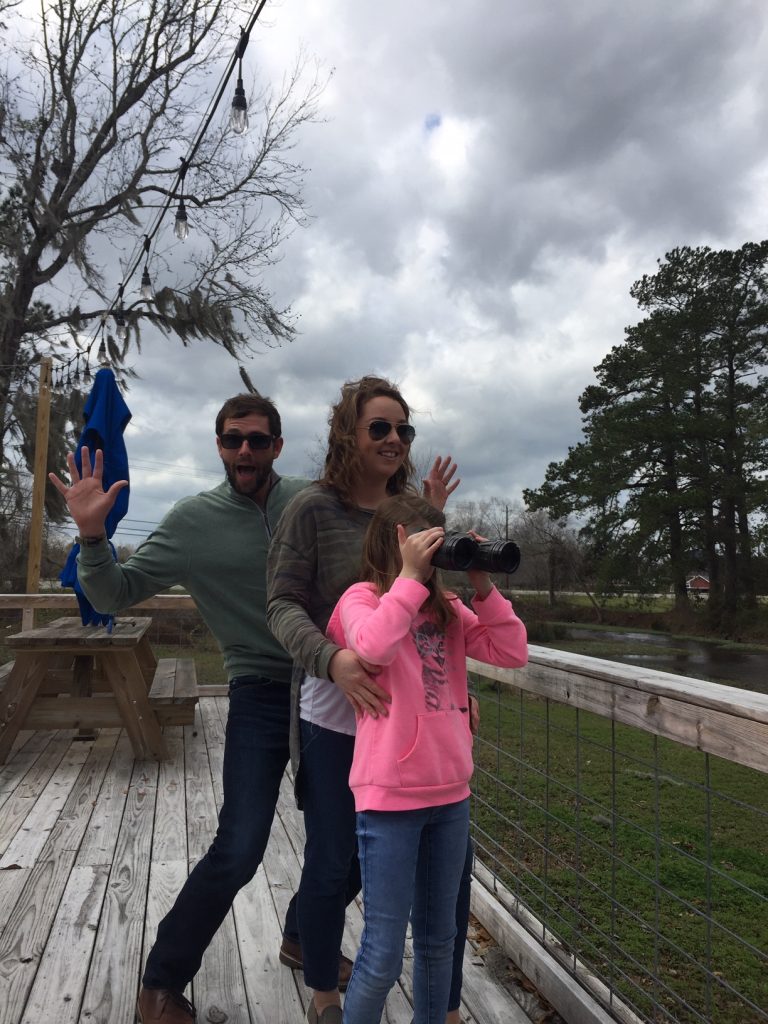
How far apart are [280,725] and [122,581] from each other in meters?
0.49

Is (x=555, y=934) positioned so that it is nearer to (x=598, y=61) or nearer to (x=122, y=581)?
(x=122, y=581)

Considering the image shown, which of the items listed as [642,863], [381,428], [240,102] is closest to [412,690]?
[381,428]

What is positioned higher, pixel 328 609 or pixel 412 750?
pixel 328 609

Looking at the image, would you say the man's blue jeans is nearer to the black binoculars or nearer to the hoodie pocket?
the hoodie pocket

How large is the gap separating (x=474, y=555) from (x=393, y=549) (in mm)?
159

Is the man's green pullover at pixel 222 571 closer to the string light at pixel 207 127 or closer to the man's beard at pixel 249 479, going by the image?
the man's beard at pixel 249 479

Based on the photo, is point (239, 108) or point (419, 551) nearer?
point (419, 551)

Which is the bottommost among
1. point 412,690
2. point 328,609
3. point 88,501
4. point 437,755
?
point 437,755

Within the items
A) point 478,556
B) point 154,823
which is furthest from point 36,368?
point 478,556

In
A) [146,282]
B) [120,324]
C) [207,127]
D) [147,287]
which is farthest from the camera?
[120,324]

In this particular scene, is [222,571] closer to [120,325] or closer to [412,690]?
[412,690]

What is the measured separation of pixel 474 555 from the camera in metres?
1.34

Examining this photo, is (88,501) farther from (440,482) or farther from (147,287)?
(147,287)

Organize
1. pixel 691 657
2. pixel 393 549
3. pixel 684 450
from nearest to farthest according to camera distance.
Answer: pixel 393 549 < pixel 691 657 < pixel 684 450
